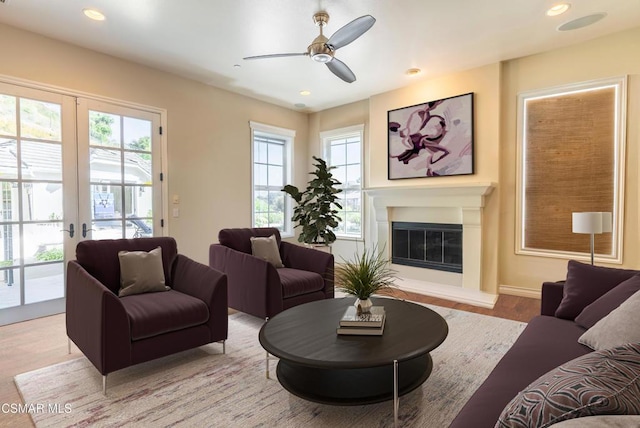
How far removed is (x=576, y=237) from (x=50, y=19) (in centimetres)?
582

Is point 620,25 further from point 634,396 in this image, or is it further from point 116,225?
point 116,225

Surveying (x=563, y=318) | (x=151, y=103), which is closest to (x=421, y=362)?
(x=563, y=318)

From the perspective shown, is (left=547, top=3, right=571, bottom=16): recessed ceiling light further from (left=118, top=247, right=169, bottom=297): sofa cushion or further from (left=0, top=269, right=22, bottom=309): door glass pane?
(left=0, top=269, right=22, bottom=309): door glass pane

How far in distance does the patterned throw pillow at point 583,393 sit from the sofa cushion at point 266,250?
2.97 metres

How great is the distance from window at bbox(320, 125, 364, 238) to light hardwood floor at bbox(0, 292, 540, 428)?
2.25 meters

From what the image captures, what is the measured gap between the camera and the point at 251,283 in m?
3.21

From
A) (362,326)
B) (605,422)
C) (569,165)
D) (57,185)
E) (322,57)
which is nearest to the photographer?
(605,422)

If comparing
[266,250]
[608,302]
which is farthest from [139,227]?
[608,302]

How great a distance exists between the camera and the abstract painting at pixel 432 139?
441cm

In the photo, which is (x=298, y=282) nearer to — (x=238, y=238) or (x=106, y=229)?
(x=238, y=238)

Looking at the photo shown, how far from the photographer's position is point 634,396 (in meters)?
0.80

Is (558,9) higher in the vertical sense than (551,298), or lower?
higher

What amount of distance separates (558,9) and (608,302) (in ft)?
8.50

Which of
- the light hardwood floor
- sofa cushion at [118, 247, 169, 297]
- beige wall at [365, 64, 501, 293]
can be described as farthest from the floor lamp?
sofa cushion at [118, 247, 169, 297]
